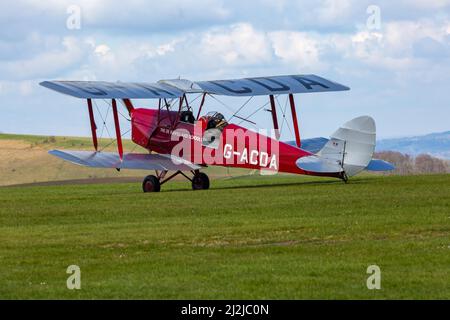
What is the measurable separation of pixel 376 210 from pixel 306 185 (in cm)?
874

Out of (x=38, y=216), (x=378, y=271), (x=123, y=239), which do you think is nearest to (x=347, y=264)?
(x=378, y=271)

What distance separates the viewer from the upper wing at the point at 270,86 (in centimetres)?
3034

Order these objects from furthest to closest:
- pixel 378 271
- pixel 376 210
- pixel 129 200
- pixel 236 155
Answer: pixel 236 155 < pixel 129 200 < pixel 376 210 < pixel 378 271

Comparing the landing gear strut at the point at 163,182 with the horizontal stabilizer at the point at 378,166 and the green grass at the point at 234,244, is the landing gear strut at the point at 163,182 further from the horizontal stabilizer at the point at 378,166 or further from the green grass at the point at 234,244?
the horizontal stabilizer at the point at 378,166

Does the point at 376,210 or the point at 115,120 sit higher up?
the point at 115,120

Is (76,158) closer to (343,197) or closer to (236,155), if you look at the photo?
(236,155)

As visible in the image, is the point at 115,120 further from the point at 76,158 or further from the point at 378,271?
the point at 378,271

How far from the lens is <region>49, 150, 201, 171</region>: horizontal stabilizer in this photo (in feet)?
96.1

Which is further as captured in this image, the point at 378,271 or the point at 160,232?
the point at 160,232

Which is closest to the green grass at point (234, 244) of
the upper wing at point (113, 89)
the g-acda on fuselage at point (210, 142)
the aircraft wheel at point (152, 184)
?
the g-acda on fuselage at point (210, 142)

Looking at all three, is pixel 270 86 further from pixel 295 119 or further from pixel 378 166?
pixel 378 166
